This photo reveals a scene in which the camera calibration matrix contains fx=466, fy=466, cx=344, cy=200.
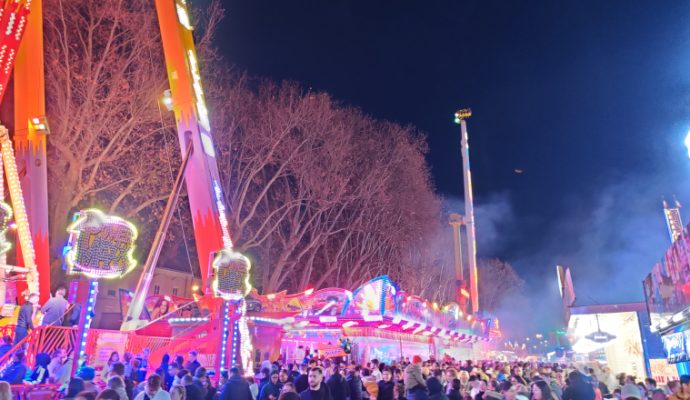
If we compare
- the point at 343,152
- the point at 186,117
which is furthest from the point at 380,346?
the point at 186,117

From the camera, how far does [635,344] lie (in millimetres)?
19188

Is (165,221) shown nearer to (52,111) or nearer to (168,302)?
(52,111)

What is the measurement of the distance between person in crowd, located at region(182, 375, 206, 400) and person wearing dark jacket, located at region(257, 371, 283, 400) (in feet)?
4.22

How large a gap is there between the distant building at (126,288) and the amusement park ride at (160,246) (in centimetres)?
788

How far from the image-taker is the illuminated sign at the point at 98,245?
26.2ft

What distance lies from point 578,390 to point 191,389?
514 cm

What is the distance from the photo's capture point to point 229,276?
496 inches

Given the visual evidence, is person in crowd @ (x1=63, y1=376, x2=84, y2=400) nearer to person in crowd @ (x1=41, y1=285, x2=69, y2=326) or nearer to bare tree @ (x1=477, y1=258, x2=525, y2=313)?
person in crowd @ (x1=41, y1=285, x2=69, y2=326)

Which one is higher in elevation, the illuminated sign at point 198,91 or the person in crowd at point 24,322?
the illuminated sign at point 198,91

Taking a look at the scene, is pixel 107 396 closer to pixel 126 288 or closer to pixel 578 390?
pixel 578 390

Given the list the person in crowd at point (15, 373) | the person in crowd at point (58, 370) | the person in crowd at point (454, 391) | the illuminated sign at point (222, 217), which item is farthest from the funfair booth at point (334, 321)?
the person in crowd at point (454, 391)

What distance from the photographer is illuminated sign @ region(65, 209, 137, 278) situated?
26.2ft

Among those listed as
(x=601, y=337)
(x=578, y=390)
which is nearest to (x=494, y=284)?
(x=601, y=337)

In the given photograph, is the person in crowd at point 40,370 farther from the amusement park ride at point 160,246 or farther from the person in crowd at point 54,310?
the person in crowd at point 54,310
